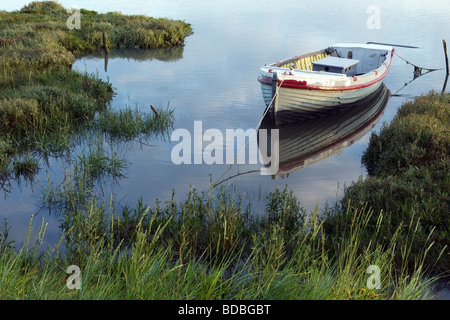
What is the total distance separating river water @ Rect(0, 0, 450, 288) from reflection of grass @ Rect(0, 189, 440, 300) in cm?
112

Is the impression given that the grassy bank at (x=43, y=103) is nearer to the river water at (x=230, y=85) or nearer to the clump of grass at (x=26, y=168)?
the clump of grass at (x=26, y=168)

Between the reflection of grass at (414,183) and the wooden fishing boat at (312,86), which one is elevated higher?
the wooden fishing boat at (312,86)

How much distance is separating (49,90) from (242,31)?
2691 cm

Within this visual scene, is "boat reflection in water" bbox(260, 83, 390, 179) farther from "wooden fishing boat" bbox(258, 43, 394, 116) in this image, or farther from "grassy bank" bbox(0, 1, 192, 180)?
"grassy bank" bbox(0, 1, 192, 180)

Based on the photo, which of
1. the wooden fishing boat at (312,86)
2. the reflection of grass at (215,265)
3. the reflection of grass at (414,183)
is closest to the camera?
the reflection of grass at (215,265)

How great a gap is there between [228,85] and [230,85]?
9 cm

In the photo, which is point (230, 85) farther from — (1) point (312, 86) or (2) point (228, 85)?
(1) point (312, 86)

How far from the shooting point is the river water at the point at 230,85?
10.8m

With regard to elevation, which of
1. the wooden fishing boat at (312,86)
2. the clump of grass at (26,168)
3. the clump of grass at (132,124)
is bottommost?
the clump of grass at (26,168)

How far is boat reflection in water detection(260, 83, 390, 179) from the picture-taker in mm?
13191

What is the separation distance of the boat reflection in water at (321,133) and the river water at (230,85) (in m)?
0.30

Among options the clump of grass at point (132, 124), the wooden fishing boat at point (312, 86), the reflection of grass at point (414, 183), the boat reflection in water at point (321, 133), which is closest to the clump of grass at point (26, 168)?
the clump of grass at point (132, 124)

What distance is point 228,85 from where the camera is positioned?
72.5 ft
